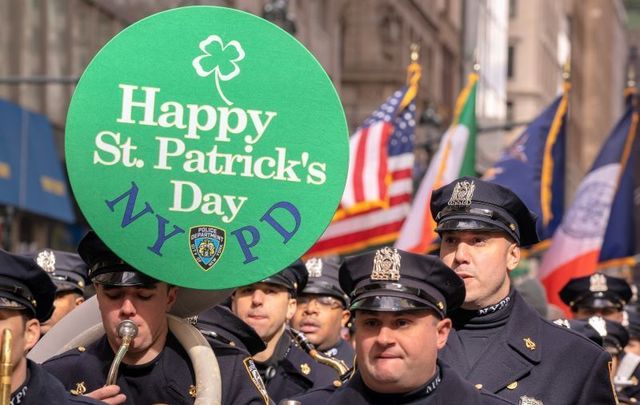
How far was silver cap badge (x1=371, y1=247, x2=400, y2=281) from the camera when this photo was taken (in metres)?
5.97

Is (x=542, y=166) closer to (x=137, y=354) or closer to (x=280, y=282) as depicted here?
(x=280, y=282)

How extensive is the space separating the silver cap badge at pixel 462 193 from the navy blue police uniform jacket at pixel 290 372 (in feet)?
6.99

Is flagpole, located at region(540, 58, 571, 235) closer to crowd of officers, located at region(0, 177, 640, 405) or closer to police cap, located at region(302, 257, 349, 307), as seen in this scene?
police cap, located at region(302, 257, 349, 307)

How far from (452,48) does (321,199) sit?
205ft

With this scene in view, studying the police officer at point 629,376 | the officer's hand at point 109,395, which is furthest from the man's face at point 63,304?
the police officer at point 629,376

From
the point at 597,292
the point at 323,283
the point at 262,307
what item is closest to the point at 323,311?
the point at 323,283

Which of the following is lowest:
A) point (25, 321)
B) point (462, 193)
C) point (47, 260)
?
point (47, 260)

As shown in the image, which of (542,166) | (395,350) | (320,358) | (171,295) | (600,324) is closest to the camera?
(395,350)

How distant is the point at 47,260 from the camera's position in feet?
32.0

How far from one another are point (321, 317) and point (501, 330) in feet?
12.5

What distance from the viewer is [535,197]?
18375mm

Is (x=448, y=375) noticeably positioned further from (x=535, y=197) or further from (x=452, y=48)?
(x=452, y=48)

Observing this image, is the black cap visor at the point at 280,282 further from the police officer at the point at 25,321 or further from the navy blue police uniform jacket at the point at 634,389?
the police officer at the point at 25,321

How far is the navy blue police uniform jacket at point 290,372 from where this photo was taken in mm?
9430
